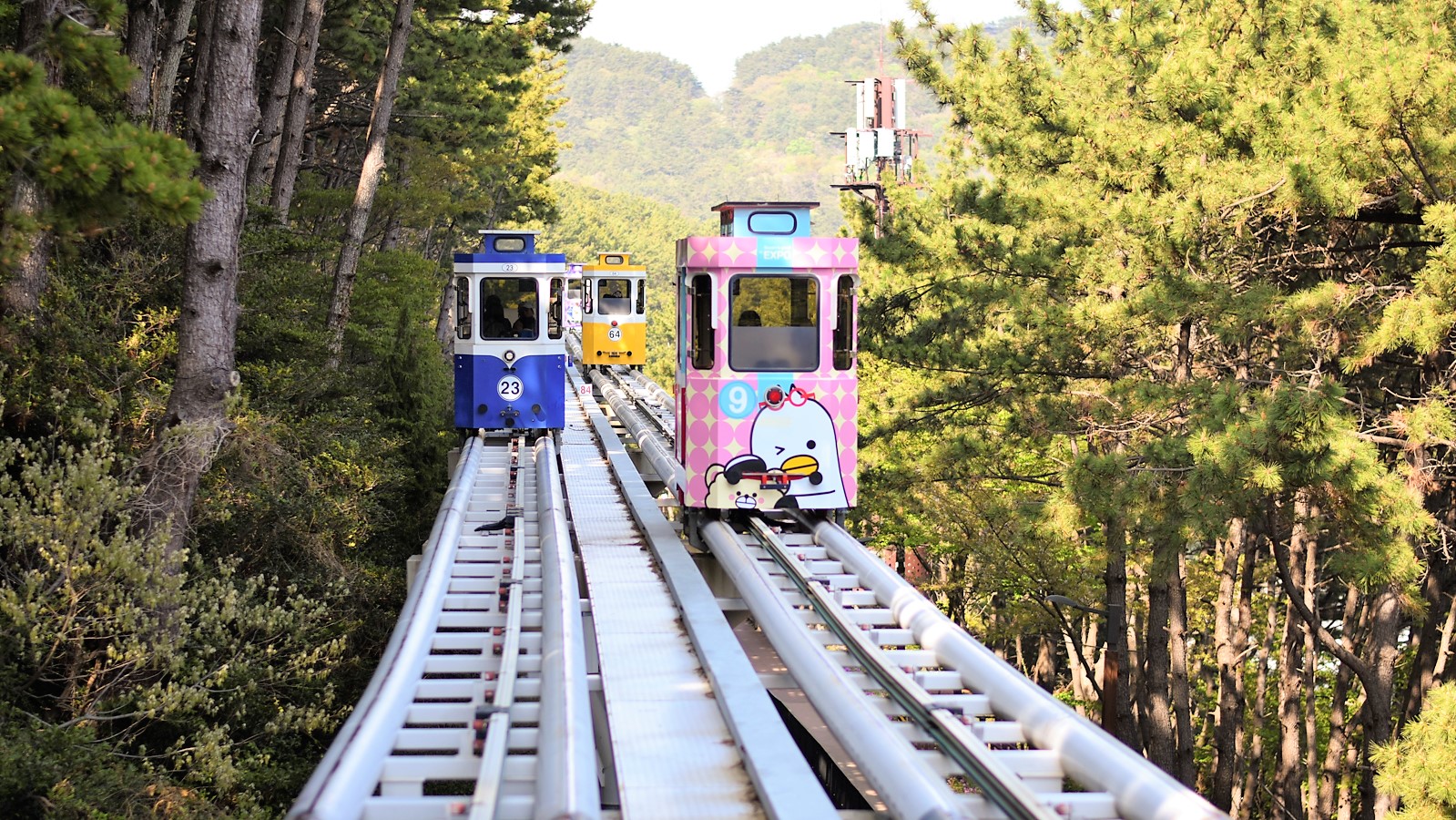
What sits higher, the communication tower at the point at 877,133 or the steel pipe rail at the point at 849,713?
the communication tower at the point at 877,133

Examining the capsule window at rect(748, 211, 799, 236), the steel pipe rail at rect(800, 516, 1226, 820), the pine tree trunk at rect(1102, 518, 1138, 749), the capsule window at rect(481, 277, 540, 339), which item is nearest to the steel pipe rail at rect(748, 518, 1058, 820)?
the steel pipe rail at rect(800, 516, 1226, 820)

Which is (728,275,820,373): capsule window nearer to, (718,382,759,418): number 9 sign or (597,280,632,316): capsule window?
(718,382,759,418): number 9 sign

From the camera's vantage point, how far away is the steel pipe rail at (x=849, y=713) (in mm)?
6188

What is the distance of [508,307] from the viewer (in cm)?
1895

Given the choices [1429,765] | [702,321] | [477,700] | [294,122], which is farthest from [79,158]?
[294,122]

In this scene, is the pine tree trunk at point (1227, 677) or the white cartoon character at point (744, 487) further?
the pine tree trunk at point (1227, 677)

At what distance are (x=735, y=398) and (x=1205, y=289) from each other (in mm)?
4619

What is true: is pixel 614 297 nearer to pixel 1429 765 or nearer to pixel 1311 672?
Result: pixel 1311 672

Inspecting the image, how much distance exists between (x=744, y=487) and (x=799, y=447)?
63 centimetres

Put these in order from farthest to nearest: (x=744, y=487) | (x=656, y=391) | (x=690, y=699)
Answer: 1. (x=656, y=391)
2. (x=744, y=487)
3. (x=690, y=699)

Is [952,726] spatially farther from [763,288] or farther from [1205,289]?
[1205,289]

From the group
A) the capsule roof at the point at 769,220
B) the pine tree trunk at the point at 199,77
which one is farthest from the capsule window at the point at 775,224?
the pine tree trunk at the point at 199,77

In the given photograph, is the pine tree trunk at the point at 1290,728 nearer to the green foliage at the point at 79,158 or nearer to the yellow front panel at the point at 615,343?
the yellow front panel at the point at 615,343

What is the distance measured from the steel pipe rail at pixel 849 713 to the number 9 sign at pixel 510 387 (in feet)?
28.2
